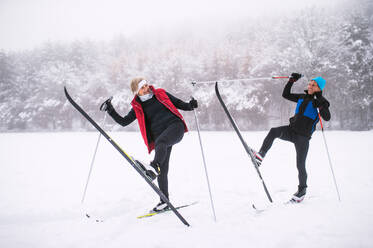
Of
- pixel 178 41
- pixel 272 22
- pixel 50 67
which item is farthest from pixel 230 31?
pixel 50 67

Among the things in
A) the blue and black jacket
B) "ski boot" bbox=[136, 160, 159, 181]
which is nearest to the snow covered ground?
"ski boot" bbox=[136, 160, 159, 181]

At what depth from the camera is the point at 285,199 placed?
3.05 metres

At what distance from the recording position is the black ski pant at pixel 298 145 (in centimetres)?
276

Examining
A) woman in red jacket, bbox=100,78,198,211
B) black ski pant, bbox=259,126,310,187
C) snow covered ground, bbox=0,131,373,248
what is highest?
woman in red jacket, bbox=100,78,198,211

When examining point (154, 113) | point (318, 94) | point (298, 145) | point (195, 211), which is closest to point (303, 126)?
point (298, 145)

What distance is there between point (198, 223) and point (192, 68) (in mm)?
21747

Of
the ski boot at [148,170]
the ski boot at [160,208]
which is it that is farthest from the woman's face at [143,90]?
the ski boot at [160,208]

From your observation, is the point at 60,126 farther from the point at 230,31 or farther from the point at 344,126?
the point at 344,126

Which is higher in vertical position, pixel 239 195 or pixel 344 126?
pixel 239 195

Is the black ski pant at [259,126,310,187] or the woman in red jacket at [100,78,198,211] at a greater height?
the woman in red jacket at [100,78,198,211]

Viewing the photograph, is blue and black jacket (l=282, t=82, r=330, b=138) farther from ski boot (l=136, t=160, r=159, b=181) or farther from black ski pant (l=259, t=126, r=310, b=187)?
ski boot (l=136, t=160, r=159, b=181)

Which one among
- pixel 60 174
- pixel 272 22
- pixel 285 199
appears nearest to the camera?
pixel 285 199

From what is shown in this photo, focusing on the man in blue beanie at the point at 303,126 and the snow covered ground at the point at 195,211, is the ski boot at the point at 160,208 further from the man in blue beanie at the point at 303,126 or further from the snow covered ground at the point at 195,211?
the man in blue beanie at the point at 303,126

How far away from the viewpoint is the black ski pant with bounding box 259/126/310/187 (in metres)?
2.76
